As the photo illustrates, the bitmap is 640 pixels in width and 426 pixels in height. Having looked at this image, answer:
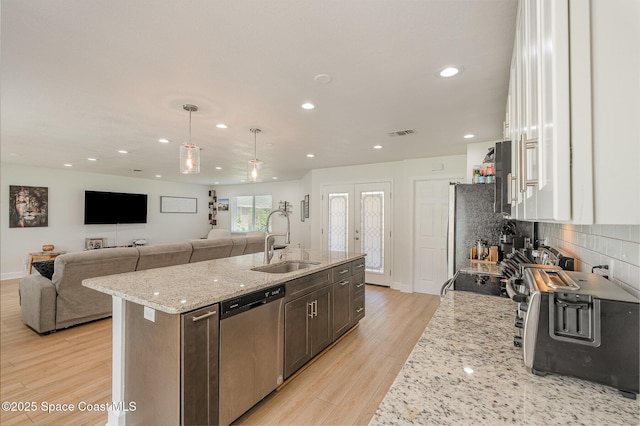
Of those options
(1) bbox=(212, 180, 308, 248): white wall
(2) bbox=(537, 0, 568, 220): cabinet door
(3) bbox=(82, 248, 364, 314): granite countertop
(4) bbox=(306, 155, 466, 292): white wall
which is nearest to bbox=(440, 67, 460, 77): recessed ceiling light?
(2) bbox=(537, 0, 568, 220): cabinet door

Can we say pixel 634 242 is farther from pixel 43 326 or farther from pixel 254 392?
pixel 43 326

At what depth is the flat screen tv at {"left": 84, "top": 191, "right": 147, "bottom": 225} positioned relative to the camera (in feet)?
22.3

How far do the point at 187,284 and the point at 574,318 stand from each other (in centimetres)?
192

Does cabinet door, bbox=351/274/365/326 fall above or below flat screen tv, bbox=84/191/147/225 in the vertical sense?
below

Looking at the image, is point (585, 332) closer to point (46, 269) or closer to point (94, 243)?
point (46, 269)

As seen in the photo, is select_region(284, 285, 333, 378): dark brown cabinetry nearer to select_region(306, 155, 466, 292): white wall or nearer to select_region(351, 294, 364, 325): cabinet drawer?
select_region(351, 294, 364, 325): cabinet drawer

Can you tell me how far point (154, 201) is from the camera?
8156 millimetres

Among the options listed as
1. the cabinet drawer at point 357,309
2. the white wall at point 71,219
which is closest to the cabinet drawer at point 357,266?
the cabinet drawer at point 357,309

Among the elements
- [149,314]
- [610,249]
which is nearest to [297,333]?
[149,314]

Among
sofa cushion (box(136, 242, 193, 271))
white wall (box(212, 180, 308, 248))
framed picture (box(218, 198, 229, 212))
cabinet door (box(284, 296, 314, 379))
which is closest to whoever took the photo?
cabinet door (box(284, 296, 314, 379))

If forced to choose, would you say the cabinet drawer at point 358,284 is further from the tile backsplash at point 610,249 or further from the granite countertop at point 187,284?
the tile backsplash at point 610,249

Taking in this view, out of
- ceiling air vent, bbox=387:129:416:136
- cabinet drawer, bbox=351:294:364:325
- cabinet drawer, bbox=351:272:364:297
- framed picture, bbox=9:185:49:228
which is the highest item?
ceiling air vent, bbox=387:129:416:136

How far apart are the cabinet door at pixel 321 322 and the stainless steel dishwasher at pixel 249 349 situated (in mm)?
454

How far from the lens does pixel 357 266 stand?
11.1ft
